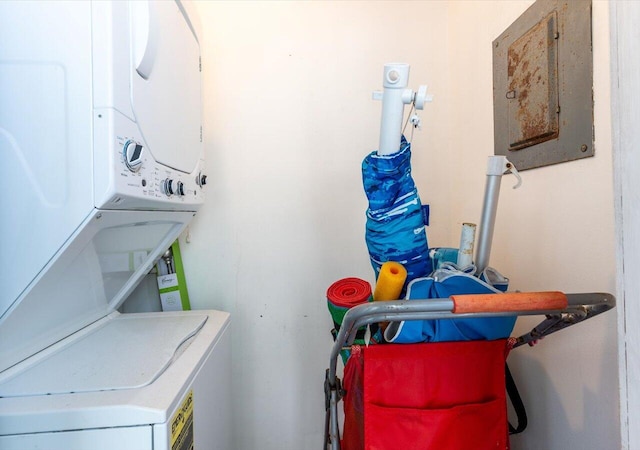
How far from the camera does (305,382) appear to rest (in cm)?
158

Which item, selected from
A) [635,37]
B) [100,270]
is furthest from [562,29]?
[100,270]

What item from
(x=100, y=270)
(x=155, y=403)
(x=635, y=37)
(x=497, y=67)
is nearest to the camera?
(x=635, y=37)

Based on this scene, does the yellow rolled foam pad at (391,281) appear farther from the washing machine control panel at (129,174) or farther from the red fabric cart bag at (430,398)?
the washing machine control panel at (129,174)

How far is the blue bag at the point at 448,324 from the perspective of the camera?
2.58ft

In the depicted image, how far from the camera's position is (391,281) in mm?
798

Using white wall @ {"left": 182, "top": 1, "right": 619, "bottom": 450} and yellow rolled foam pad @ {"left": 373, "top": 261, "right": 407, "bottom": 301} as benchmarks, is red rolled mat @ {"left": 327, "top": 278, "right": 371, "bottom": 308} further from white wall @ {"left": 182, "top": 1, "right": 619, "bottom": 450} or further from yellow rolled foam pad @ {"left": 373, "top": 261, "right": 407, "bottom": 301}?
white wall @ {"left": 182, "top": 1, "right": 619, "bottom": 450}

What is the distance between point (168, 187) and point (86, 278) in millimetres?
392

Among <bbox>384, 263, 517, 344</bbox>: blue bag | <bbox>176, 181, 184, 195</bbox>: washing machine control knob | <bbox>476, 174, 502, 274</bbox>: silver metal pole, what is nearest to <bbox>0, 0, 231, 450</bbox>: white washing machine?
<bbox>176, 181, 184, 195</bbox>: washing machine control knob

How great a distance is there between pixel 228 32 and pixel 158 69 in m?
0.82

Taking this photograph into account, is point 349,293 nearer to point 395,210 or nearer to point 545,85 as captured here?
point 395,210

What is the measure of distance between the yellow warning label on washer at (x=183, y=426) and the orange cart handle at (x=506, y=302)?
0.68m

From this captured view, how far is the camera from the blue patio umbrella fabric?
884 millimetres

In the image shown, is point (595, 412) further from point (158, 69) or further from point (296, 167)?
point (158, 69)

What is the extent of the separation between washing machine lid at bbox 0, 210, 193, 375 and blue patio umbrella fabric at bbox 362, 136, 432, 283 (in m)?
0.71
